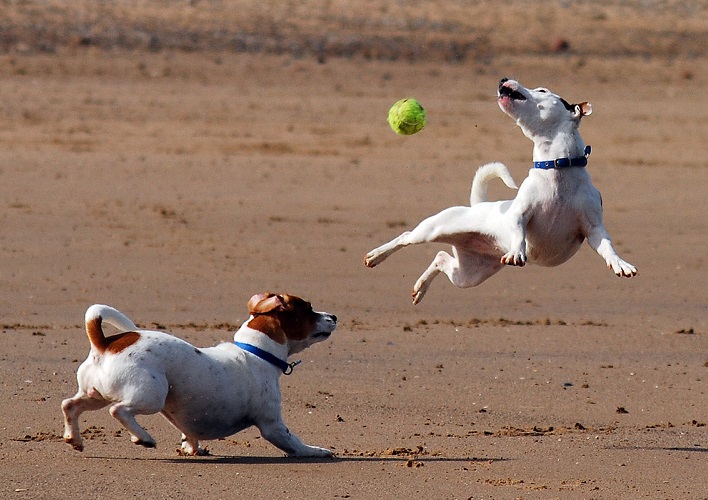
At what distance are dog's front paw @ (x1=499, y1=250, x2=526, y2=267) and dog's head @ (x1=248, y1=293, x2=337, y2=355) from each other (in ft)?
3.39

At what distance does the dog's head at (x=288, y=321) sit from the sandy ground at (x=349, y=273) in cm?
64

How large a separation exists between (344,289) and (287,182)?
4675 mm

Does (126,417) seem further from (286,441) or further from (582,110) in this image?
(582,110)

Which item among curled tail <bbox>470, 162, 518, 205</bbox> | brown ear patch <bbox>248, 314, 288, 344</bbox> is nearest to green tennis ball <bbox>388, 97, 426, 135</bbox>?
curled tail <bbox>470, 162, 518, 205</bbox>

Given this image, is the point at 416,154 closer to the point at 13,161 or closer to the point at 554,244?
the point at 13,161

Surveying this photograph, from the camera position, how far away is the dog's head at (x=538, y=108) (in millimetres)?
8250

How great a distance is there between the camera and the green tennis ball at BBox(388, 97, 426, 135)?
29.8 feet

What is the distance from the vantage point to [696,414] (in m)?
8.97

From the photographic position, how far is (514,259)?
8.01 m

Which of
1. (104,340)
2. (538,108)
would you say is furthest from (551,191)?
(104,340)

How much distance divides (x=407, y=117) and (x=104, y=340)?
9.20 feet

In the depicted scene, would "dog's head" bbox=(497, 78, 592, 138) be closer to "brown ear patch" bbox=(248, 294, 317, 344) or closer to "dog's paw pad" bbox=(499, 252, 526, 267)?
"dog's paw pad" bbox=(499, 252, 526, 267)

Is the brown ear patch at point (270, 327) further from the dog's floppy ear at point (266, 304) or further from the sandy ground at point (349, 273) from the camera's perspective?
the sandy ground at point (349, 273)

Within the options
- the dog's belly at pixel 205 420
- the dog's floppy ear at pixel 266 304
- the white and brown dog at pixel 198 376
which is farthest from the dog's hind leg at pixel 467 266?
the dog's belly at pixel 205 420
